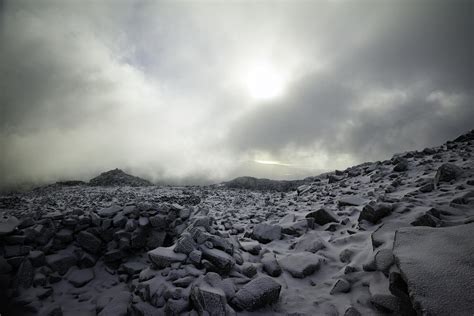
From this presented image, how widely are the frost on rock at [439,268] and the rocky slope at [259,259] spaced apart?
0.04 ft

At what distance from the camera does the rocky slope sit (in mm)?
2959

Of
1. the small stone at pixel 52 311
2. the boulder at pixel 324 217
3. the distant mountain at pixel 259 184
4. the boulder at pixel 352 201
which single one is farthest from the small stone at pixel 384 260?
the distant mountain at pixel 259 184

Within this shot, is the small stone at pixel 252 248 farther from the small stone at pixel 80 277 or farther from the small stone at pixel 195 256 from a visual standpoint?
the small stone at pixel 80 277

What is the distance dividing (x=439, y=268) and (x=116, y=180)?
3181cm

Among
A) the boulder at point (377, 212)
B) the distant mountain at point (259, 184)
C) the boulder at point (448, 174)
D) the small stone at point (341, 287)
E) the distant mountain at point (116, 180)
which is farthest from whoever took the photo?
the distant mountain at point (116, 180)

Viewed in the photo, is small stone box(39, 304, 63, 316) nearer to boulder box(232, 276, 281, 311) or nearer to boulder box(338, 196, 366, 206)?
boulder box(232, 276, 281, 311)

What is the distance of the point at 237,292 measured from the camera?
11.9ft

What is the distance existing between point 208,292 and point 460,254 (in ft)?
11.1

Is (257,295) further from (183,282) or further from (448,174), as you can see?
(448,174)

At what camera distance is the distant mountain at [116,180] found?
27828 mm

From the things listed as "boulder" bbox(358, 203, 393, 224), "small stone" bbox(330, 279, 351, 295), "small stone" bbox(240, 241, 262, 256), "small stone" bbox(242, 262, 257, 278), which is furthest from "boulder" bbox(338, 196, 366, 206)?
"small stone" bbox(242, 262, 257, 278)

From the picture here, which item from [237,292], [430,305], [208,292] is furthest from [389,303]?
[208,292]

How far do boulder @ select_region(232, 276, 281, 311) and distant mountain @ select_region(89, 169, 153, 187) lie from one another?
87.0 ft

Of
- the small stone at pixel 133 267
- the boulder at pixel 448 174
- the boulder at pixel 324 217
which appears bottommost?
the small stone at pixel 133 267
